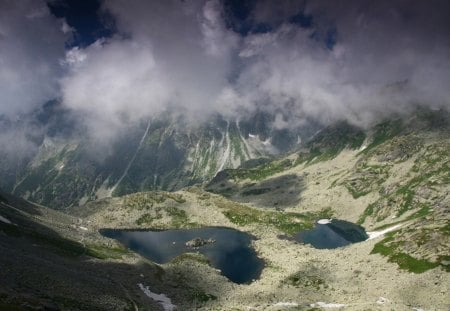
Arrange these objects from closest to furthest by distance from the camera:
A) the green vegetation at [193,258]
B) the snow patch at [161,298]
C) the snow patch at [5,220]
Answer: the snow patch at [161,298] < the snow patch at [5,220] < the green vegetation at [193,258]

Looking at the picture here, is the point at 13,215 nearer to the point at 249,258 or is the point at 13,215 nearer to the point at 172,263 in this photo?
the point at 172,263

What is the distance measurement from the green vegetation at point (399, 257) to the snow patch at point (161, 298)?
64.4 meters

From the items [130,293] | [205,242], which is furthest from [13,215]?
[205,242]

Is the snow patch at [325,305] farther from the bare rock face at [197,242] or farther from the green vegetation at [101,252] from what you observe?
the bare rock face at [197,242]

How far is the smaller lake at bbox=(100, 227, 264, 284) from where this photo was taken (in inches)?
5468

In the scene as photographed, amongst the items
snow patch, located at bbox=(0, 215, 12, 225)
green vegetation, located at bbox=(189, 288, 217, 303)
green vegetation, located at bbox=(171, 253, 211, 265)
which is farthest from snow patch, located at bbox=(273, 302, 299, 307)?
snow patch, located at bbox=(0, 215, 12, 225)

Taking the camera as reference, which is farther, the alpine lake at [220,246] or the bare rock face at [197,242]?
the bare rock face at [197,242]

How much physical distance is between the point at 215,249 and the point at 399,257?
70.5m

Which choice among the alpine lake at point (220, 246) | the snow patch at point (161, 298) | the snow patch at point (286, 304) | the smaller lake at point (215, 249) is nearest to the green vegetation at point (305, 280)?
the alpine lake at point (220, 246)

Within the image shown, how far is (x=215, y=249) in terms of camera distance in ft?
552

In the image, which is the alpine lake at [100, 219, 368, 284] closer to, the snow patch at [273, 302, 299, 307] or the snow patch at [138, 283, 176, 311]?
the snow patch at [273, 302, 299, 307]

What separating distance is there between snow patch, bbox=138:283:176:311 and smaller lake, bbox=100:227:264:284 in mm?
33139

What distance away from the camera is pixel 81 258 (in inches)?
4242

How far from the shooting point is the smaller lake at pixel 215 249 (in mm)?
138875
